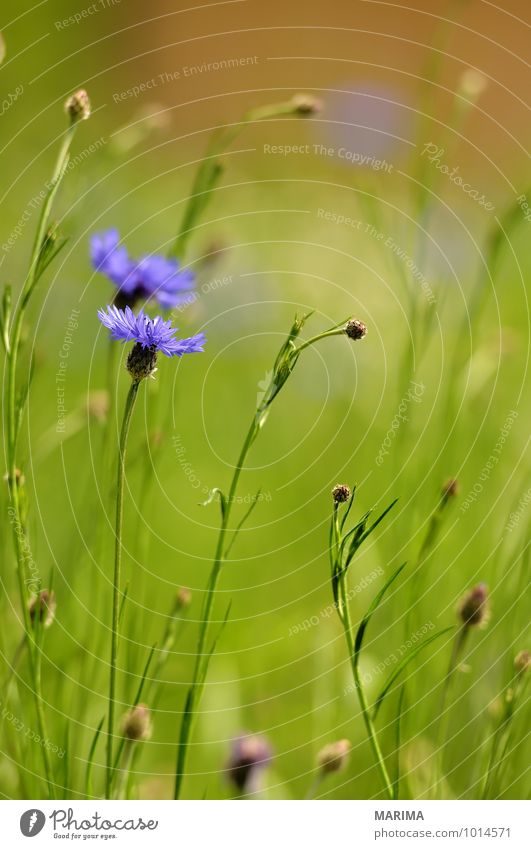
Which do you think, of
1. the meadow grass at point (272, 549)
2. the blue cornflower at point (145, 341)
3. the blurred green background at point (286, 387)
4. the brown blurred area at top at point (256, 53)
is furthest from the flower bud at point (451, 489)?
the brown blurred area at top at point (256, 53)

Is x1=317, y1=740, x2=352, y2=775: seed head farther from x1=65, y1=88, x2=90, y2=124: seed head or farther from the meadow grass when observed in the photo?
x1=65, y1=88, x2=90, y2=124: seed head

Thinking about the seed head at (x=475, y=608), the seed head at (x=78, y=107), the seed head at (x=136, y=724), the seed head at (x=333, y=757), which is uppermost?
the seed head at (x=78, y=107)

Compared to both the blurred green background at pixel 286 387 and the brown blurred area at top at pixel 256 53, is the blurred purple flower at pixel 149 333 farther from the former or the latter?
the brown blurred area at top at pixel 256 53

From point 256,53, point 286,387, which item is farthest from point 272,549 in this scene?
point 256,53
